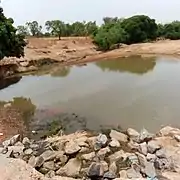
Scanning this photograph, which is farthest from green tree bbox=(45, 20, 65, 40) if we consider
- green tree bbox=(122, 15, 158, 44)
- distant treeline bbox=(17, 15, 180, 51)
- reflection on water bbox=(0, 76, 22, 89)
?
reflection on water bbox=(0, 76, 22, 89)

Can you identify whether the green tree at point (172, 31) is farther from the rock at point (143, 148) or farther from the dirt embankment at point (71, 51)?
the rock at point (143, 148)

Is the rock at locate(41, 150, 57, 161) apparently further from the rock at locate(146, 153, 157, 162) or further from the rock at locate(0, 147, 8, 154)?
the rock at locate(146, 153, 157, 162)

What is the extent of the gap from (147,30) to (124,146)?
40130mm

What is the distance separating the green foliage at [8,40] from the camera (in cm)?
2470

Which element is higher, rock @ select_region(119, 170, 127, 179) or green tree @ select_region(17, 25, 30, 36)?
green tree @ select_region(17, 25, 30, 36)

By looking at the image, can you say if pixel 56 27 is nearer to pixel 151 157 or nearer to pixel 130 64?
pixel 130 64

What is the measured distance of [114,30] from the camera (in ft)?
149

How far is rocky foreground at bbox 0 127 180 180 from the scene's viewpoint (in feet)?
34.4

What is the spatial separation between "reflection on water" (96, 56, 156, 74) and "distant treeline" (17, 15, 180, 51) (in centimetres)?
657

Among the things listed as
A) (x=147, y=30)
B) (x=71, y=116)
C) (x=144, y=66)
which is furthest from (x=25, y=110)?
(x=147, y=30)

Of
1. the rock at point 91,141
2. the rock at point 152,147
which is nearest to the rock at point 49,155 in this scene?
the rock at point 91,141

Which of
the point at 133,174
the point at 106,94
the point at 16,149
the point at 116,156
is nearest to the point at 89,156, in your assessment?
the point at 116,156

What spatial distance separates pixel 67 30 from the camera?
53562 millimetres

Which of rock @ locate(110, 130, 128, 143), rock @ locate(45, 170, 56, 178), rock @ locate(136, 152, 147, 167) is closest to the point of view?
rock @ locate(45, 170, 56, 178)
